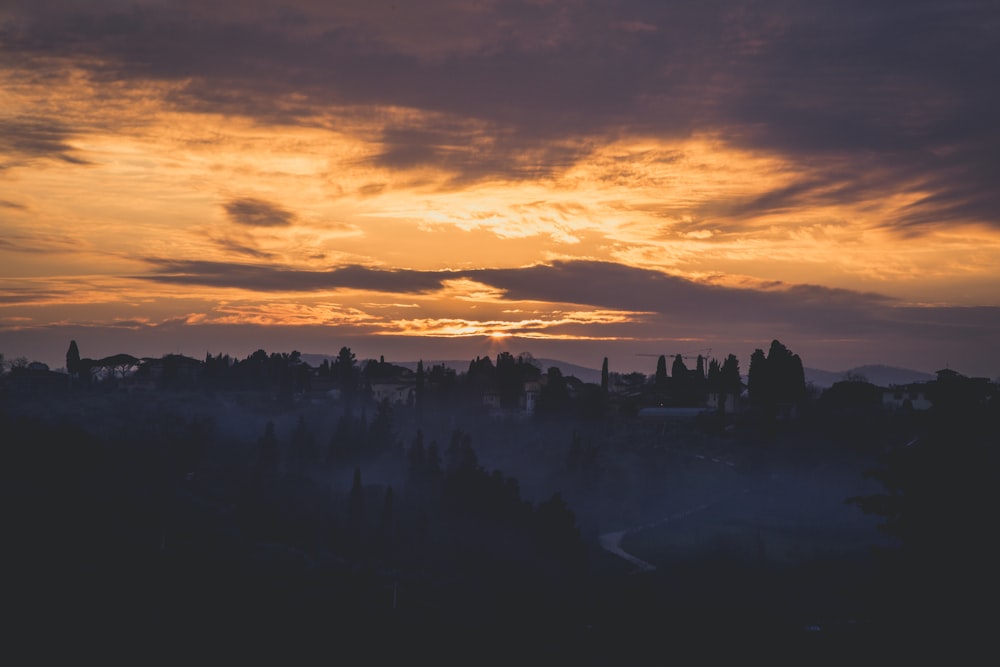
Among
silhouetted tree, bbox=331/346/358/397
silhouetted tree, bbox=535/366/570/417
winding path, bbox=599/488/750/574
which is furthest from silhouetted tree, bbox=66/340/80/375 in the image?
winding path, bbox=599/488/750/574

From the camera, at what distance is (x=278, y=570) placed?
6091cm

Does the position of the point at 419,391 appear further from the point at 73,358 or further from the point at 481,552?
the point at 481,552

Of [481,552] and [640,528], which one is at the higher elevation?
[481,552]

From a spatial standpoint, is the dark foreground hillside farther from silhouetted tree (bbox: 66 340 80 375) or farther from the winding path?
silhouetted tree (bbox: 66 340 80 375)

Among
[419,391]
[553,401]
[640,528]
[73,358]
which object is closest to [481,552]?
[640,528]

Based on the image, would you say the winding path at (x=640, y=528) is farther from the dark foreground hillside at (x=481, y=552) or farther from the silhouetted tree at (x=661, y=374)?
the silhouetted tree at (x=661, y=374)

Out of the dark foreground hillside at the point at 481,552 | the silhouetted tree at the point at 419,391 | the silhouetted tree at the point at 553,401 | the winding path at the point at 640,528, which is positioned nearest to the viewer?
the dark foreground hillside at the point at 481,552

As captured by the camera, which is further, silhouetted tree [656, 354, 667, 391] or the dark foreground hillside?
silhouetted tree [656, 354, 667, 391]

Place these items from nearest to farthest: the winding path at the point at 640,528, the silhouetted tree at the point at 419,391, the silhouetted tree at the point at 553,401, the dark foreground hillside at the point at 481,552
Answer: the dark foreground hillside at the point at 481,552 → the winding path at the point at 640,528 → the silhouetted tree at the point at 553,401 → the silhouetted tree at the point at 419,391

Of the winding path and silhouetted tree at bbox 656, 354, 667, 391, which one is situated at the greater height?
silhouetted tree at bbox 656, 354, 667, 391

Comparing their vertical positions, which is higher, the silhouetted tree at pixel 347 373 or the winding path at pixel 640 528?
the silhouetted tree at pixel 347 373

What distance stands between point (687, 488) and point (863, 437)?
21.9 metres

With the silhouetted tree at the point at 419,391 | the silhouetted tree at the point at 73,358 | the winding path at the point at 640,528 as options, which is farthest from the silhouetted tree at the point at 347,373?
the winding path at the point at 640,528

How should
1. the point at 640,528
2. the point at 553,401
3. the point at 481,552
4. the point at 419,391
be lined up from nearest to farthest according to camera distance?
the point at 481,552
the point at 640,528
the point at 553,401
the point at 419,391
